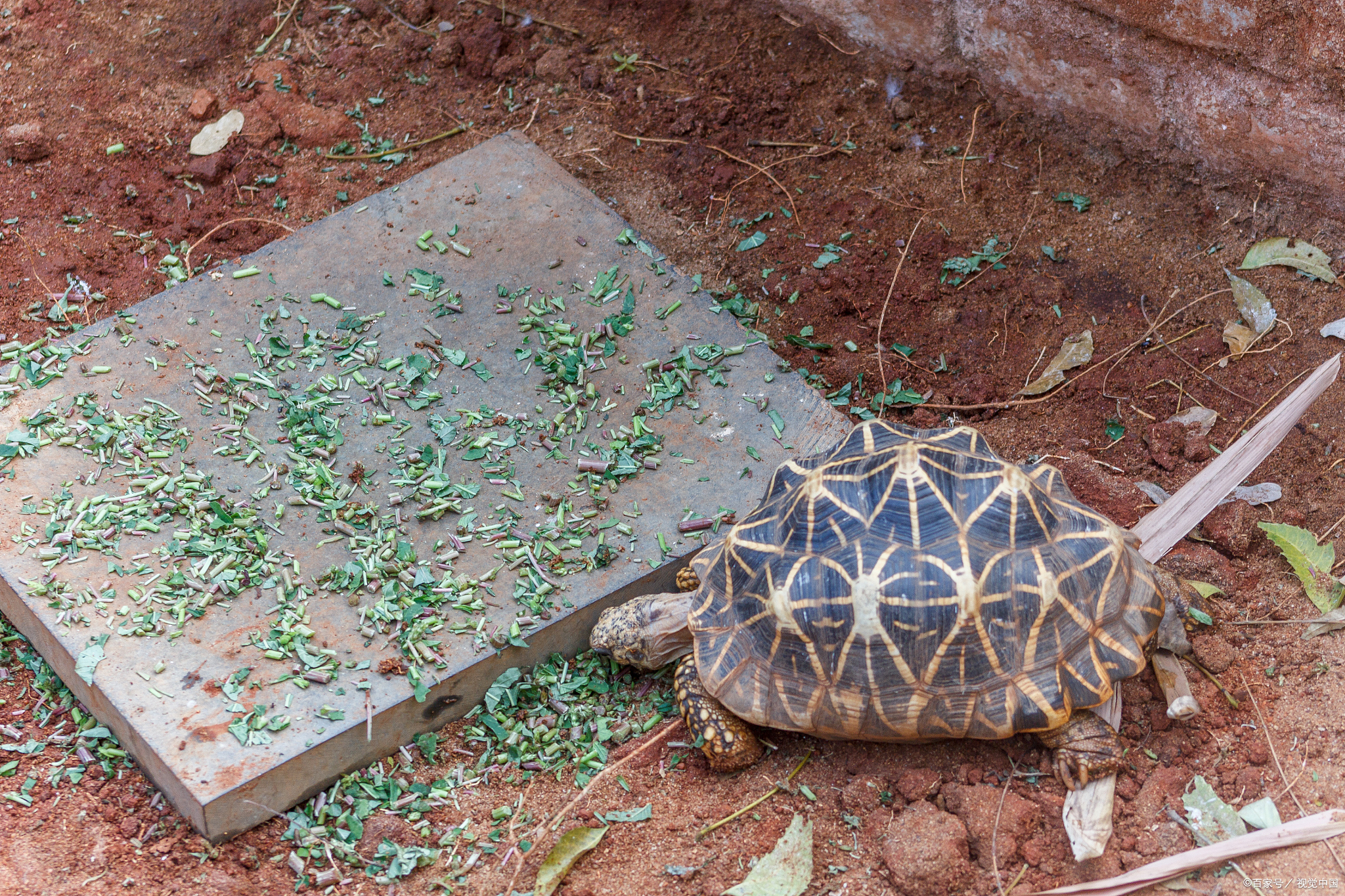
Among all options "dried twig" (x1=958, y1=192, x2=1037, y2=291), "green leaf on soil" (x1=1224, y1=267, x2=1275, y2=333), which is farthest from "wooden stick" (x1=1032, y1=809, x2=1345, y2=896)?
"dried twig" (x1=958, y1=192, x2=1037, y2=291)

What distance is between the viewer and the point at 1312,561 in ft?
10.3

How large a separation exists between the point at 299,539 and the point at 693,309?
1.65 m

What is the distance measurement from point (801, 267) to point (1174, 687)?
2.26m

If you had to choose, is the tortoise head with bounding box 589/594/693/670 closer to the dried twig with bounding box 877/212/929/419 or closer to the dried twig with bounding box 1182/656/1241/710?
the dried twig with bounding box 877/212/929/419

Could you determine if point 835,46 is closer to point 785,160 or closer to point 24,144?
point 785,160

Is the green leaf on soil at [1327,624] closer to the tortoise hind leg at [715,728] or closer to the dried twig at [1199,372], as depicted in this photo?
the dried twig at [1199,372]

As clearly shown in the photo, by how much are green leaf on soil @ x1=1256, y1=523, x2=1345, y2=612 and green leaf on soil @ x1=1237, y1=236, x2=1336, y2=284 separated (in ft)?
4.35

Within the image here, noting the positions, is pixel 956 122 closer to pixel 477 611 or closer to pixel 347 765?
pixel 477 611

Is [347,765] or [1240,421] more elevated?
[1240,421]

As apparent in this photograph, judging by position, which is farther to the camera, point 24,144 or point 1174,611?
point 24,144

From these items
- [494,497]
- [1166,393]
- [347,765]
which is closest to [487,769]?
[347,765]

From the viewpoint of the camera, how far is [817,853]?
9.28ft

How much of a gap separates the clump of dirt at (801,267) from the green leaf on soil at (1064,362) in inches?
2.3

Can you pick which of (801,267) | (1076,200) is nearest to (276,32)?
(801,267)
